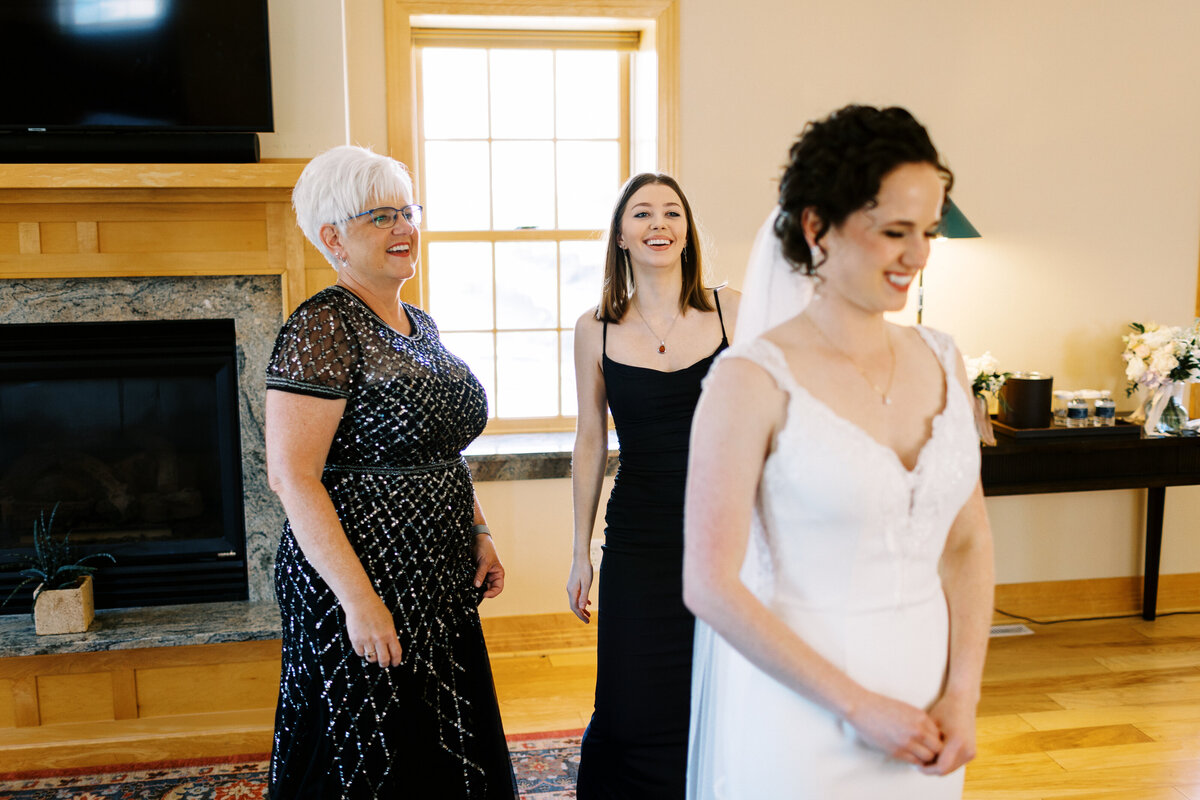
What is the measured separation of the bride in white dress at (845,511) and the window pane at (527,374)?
2.66m

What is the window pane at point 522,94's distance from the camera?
3.76 m

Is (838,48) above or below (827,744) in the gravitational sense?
above

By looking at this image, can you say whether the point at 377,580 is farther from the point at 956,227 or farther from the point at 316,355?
the point at 956,227

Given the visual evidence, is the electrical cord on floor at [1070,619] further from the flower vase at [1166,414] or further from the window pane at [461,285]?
the window pane at [461,285]

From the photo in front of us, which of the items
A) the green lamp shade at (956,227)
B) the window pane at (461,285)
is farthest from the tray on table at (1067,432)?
the window pane at (461,285)

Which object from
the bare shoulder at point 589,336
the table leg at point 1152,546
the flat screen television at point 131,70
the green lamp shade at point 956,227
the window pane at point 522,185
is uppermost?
the flat screen television at point 131,70

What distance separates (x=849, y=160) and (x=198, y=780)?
2616 mm

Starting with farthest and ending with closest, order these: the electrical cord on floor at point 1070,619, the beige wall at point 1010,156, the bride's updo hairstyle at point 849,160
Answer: the electrical cord on floor at point 1070,619, the beige wall at point 1010,156, the bride's updo hairstyle at point 849,160

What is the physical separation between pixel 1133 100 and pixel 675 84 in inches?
74.8

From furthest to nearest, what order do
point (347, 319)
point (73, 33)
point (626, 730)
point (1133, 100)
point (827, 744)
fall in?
point (1133, 100) → point (73, 33) → point (626, 730) → point (347, 319) → point (827, 744)

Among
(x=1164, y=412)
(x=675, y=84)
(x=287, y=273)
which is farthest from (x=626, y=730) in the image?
(x=1164, y=412)

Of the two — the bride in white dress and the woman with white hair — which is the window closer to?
the woman with white hair

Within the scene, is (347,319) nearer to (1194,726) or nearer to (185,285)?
(185,285)

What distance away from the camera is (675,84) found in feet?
11.8
